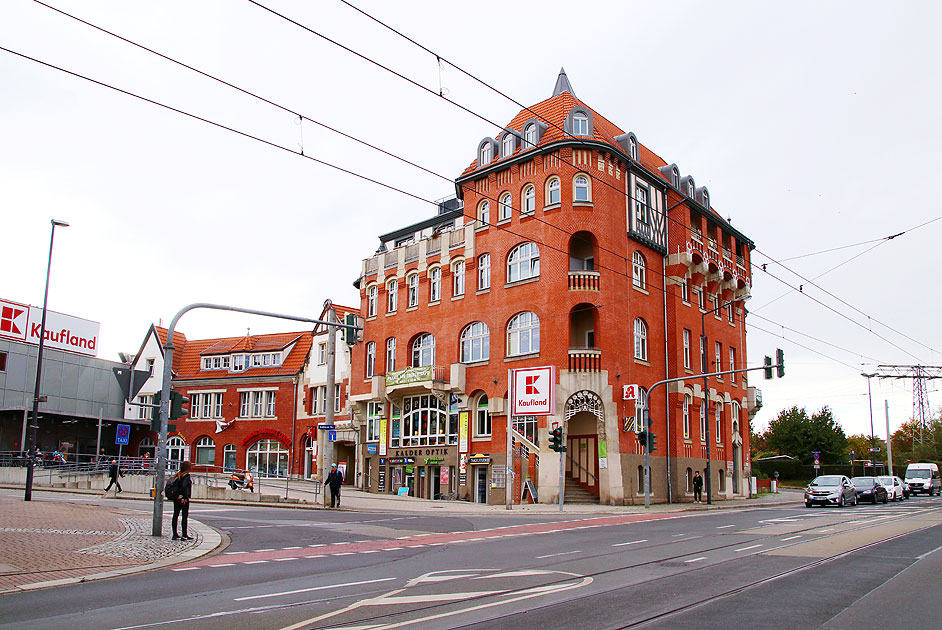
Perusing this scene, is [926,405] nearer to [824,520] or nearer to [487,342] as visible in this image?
[487,342]

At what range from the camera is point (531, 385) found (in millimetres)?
33500

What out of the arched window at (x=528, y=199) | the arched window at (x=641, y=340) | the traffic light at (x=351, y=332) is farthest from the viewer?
the arched window at (x=528, y=199)

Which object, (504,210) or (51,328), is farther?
(51,328)

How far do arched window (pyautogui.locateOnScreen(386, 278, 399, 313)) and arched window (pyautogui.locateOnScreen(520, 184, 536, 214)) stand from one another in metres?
10.5

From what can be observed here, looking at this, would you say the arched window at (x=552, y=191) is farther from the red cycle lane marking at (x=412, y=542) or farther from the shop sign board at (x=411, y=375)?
the red cycle lane marking at (x=412, y=542)

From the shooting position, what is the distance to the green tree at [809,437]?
247ft

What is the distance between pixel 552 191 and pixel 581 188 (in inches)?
57.6

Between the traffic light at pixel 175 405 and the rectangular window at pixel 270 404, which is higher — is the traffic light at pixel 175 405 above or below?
below

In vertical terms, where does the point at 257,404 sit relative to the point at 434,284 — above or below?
below

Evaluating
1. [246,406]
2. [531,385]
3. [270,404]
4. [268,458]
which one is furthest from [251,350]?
[531,385]

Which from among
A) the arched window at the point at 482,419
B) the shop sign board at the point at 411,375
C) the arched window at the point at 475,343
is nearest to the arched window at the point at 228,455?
the shop sign board at the point at 411,375

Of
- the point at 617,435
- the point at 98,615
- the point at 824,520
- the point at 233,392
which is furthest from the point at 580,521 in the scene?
the point at 233,392

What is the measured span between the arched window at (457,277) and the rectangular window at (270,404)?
22.0 m

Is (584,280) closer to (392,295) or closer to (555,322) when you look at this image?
(555,322)
